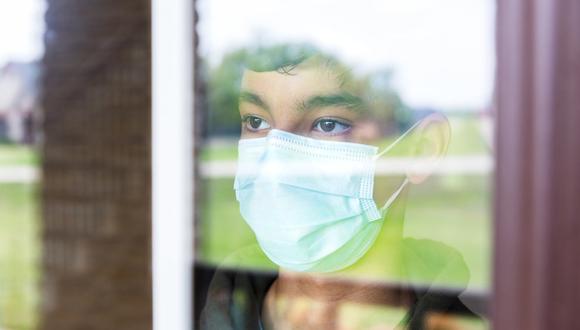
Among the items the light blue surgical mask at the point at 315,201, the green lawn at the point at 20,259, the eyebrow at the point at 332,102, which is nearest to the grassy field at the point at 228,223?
the green lawn at the point at 20,259

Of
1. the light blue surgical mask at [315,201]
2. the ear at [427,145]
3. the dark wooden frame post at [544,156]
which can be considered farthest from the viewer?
the ear at [427,145]

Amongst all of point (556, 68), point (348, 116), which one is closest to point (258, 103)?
point (348, 116)

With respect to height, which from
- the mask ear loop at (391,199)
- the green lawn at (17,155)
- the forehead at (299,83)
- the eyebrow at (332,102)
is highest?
Answer: the forehead at (299,83)

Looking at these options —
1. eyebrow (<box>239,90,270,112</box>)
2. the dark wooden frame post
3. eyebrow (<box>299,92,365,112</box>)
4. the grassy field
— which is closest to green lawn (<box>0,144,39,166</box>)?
the grassy field

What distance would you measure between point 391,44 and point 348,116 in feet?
2.86

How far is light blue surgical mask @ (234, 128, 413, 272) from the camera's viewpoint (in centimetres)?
145

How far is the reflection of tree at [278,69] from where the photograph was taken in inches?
64.2

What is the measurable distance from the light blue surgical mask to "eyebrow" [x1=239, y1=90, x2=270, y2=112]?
0.22ft

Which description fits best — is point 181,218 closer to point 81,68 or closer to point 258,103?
point 258,103

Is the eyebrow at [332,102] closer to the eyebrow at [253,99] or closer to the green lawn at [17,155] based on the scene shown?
the eyebrow at [253,99]

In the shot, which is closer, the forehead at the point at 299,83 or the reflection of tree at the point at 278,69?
the forehead at the point at 299,83

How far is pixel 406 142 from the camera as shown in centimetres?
159

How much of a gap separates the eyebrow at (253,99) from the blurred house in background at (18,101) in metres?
2.47

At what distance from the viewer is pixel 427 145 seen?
5.18 feet
